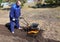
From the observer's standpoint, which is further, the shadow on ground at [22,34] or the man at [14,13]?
the man at [14,13]

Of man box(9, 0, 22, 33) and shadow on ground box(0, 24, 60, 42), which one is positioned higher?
man box(9, 0, 22, 33)

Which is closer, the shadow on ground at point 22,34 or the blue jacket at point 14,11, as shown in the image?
the shadow on ground at point 22,34

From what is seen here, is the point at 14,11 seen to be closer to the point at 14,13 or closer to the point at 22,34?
the point at 14,13

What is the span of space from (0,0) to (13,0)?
5.62ft

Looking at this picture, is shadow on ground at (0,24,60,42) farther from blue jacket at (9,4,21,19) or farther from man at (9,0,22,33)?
blue jacket at (9,4,21,19)

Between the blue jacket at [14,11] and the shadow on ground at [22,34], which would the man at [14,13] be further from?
the shadow on ground at [22,34]

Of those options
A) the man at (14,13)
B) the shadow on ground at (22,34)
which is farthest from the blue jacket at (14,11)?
the shadow on ground at (22,34)

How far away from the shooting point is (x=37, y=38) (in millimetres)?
9680

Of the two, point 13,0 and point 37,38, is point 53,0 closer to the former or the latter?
point 13,0

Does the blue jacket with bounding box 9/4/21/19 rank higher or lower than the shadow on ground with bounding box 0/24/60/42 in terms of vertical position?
higher

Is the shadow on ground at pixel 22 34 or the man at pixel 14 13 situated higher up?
the man at pixel 14 13

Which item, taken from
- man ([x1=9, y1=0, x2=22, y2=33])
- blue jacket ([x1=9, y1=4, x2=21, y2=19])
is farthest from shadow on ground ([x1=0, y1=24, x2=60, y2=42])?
blue jacket ([x1=9, y1=4, x2=21, y2=19])

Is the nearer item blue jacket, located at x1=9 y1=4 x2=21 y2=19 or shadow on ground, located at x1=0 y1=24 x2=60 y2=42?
shadow on ground, located at x1=0 y1=24 x2=60 y2=42

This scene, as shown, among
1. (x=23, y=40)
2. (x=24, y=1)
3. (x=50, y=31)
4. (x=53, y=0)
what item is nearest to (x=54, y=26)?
(x=50, y=31)
